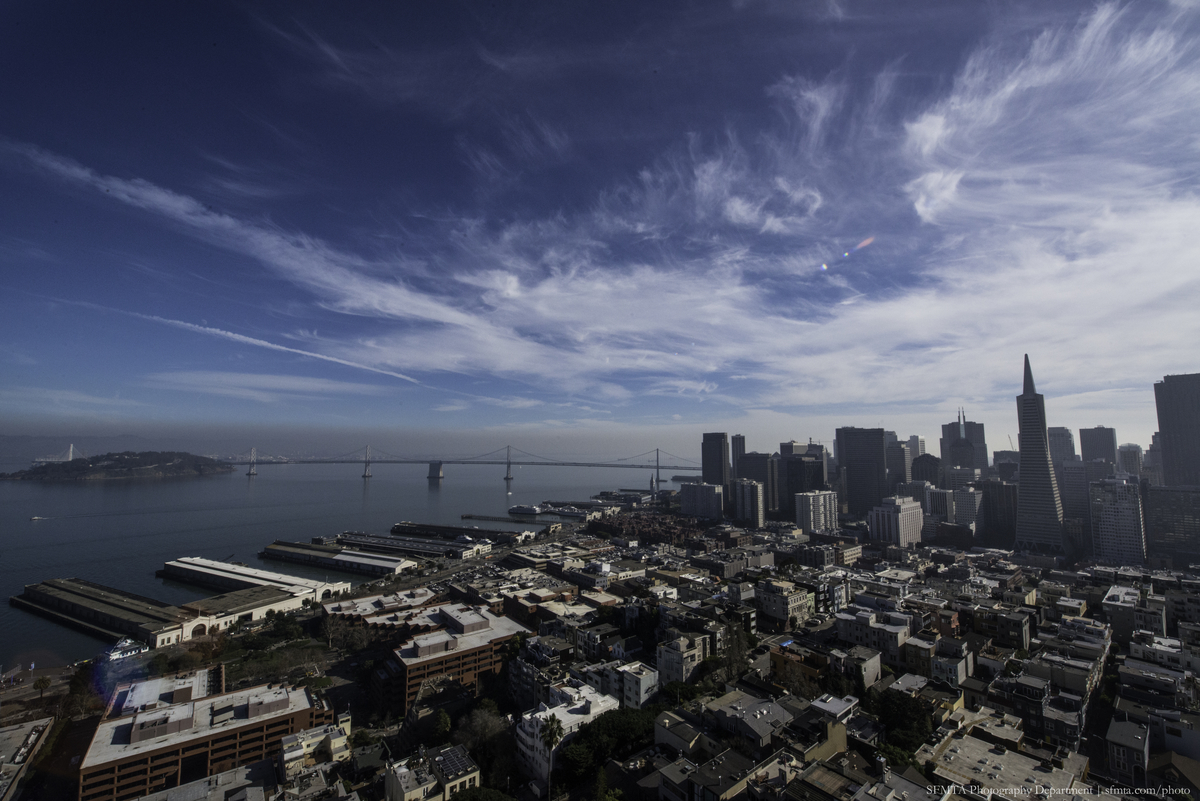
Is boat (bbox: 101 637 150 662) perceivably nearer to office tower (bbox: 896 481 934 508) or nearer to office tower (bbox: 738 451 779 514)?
office tower (bbox: 738 451 779 514)

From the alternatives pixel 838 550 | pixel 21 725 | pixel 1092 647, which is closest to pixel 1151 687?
pixel 1092 647

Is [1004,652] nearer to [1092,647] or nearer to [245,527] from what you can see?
[1092,647]

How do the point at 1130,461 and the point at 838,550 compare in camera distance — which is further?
the point at 1130,461

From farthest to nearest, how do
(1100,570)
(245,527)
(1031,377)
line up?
(245,527), (1031,377), (1100,570)

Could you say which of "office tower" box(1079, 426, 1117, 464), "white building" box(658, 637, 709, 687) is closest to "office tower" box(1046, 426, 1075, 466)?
"office tower" box(1079, 426, 1117, 464)

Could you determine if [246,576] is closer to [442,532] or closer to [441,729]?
[442,532]

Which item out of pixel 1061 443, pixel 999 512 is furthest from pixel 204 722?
pixel 1061 443

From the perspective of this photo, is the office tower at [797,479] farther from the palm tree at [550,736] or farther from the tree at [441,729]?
the palm tree at [550,736]
